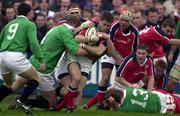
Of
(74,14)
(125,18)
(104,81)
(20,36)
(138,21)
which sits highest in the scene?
(74,14)

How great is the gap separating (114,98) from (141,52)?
1056 mm

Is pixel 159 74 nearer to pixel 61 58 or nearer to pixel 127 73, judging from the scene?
pixel 127 73

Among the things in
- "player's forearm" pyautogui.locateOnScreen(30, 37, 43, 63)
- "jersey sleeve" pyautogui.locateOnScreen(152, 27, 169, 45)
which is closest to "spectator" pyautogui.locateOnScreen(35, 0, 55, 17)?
"jersey sleeve" pyautogui.locateOnScreen(152, 27, 169, 45)

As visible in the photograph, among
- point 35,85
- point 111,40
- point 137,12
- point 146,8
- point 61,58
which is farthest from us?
point 146,8

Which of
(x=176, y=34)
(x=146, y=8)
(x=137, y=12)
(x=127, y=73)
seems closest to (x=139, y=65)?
(x=127, y=73)

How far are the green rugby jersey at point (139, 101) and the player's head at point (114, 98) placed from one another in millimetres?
Result: 155

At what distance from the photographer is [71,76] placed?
52.1ft

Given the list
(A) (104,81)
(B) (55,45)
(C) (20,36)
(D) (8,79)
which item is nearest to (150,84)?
(A) (104,81)

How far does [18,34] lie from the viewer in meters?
15.2

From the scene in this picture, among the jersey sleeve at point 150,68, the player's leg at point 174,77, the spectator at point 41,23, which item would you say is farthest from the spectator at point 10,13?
the jersey sleeve at point 150,68

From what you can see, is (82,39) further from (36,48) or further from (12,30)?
(12,30)

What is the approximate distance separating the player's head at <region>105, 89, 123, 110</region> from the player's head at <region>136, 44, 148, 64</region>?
2.58 ft

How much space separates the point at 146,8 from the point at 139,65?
638 cm

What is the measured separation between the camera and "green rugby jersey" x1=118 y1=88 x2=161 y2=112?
1642cm
